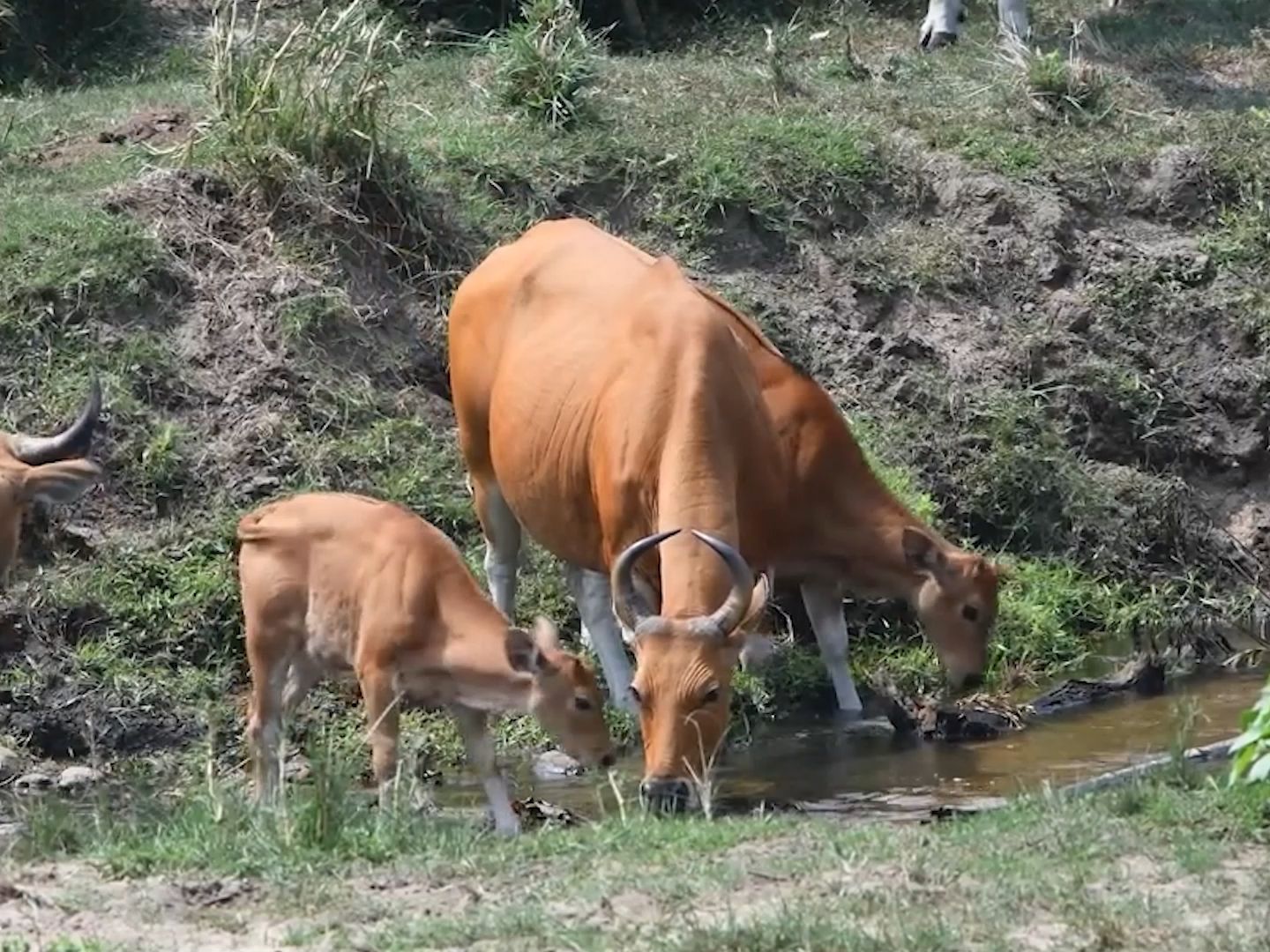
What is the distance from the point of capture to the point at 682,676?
933 centimetres

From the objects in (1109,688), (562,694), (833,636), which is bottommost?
(1109,688)

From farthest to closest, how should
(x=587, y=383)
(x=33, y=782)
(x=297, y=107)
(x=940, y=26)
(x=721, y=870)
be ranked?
(x=940, y=26)
(x=297, y=107)
(x=587, y=383)
(x=33, y=782)
(x=721, y=870)

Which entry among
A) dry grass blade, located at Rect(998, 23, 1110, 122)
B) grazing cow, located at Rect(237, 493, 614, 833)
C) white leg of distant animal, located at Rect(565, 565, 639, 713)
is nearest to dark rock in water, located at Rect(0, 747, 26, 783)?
grazing cow, located at Rect(237, 493, 614, 833)

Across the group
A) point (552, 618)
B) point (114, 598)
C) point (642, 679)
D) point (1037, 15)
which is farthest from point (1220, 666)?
point (1037, 15)

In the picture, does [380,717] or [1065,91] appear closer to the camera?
[380,717]

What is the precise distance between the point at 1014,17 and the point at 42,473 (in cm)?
997

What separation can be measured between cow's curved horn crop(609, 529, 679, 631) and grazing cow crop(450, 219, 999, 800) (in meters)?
0.11

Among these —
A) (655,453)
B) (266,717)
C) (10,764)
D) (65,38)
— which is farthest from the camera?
(65,38)

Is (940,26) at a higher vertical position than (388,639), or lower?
higher

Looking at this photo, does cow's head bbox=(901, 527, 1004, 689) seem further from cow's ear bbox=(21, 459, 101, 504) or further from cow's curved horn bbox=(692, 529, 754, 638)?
cow's ear bbox=(21, 459, 101, 504)

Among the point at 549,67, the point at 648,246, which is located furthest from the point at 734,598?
the point at 549,67

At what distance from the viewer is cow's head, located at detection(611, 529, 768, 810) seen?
923 centimetres

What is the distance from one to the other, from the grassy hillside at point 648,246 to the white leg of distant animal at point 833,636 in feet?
0.77

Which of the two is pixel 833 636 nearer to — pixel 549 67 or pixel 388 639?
pixel 388 639
